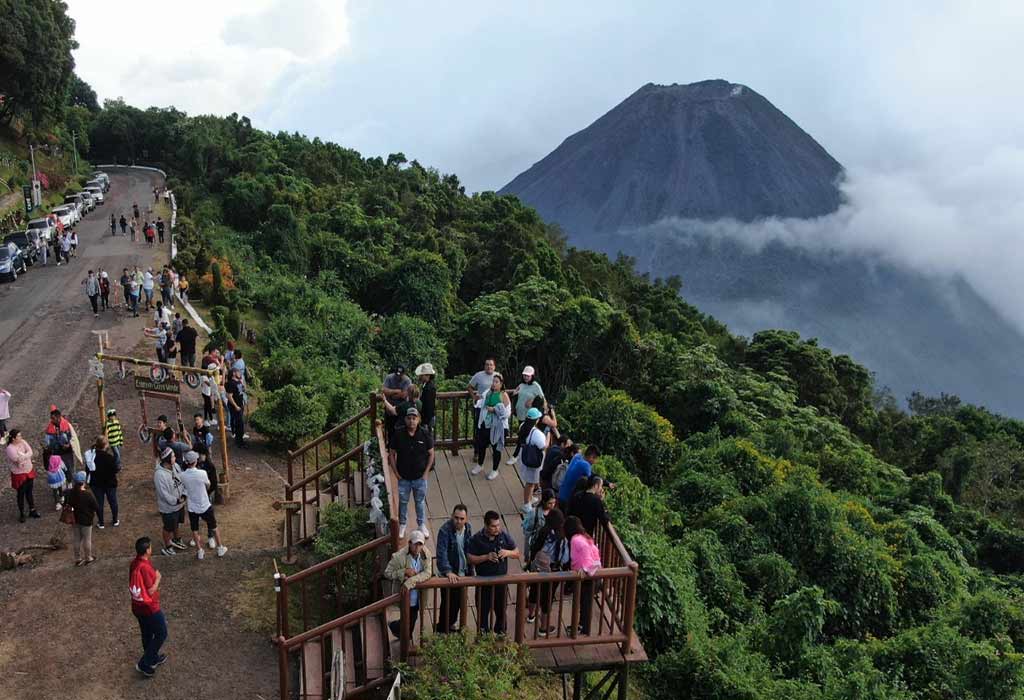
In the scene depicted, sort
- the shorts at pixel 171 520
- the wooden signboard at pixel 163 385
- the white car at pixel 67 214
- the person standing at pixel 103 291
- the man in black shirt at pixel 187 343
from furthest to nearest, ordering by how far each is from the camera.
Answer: the white car at pixel 67 214
the person standing at pixel 103 291
the man in black shirt at pixel 187 343
the wooden signboard at pixel 163 385
the shorts at pixel 171 520

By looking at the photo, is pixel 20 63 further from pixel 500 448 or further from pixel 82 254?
pixel 500 448

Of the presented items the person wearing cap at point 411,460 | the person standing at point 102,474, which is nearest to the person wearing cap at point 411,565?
the person wearing cap at point 411,460

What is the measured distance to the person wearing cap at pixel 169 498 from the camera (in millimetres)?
10492

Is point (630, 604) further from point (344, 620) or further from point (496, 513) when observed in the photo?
point (344, 620)

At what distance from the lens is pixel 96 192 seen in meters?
51.2

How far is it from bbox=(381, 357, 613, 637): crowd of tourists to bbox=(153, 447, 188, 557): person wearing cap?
284cm

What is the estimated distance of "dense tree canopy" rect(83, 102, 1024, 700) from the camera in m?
11.7

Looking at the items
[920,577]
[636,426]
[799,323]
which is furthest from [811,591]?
[799,323]

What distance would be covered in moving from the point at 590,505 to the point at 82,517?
256 inches

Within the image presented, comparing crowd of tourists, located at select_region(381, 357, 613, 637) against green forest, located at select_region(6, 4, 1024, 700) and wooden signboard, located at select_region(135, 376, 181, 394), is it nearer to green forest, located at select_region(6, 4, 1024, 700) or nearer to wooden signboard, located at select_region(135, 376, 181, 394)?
green forest, located at select_region(6, 4, 1024, 700)

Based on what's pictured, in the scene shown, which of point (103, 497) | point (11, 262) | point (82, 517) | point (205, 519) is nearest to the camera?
point (82, 517)

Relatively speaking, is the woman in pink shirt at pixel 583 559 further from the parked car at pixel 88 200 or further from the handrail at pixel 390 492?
the parked car at pixel 88 200

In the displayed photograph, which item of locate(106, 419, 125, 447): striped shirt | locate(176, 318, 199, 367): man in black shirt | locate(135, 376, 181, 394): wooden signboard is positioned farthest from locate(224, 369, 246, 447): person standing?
locate(176, 318, 199, 367): man in black shirt

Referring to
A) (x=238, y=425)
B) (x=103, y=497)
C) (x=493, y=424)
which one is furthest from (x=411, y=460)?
(x=238, y=425)
